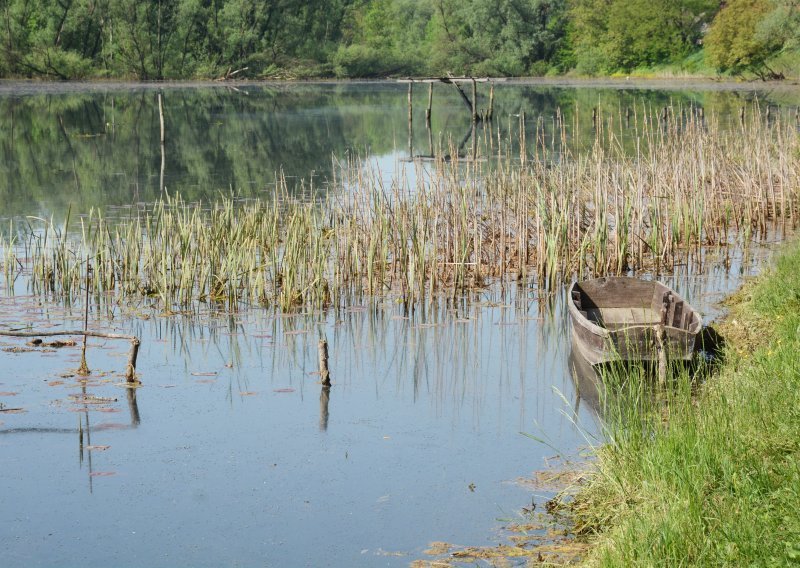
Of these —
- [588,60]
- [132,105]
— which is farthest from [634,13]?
[132,105]

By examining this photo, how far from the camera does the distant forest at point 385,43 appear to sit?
66000 millimetres

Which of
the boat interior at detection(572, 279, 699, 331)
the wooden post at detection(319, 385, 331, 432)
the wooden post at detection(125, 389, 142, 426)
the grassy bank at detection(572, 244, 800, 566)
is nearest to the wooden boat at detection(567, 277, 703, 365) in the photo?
the boat interior at detection(572, 279, 699, 331)

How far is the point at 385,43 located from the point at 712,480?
319ft

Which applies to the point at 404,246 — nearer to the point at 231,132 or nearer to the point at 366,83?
the point at 231,132

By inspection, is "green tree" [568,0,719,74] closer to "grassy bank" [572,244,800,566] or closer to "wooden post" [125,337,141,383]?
"wooden post" [125,337,141,383]

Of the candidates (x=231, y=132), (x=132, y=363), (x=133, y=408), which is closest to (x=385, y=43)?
(x=231, y=132)

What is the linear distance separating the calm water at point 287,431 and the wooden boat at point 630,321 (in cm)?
49

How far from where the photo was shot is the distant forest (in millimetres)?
66000

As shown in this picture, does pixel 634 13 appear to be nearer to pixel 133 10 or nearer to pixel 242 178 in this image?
pixel 133 10

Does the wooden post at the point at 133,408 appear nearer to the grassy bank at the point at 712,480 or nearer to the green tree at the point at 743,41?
the grassy bank at the point at 712,480

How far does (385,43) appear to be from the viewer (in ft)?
328

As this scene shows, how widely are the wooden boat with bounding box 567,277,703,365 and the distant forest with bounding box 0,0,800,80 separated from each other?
53422 millimetres

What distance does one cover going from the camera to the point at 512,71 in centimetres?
8556

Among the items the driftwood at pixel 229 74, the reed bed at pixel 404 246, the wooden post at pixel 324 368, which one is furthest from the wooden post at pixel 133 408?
the driftwood at pixel 229 74
